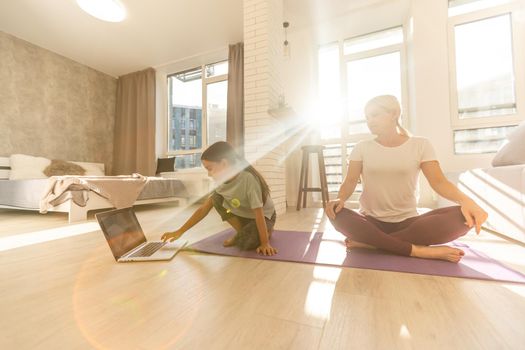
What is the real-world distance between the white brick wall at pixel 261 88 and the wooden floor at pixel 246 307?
1.57 m

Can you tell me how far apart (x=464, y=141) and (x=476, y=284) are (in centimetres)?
290

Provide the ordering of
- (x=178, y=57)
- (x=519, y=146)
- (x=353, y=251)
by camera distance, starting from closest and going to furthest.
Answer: (x=353, y=251)
(x=519, y=146)
(x=178, y=57)

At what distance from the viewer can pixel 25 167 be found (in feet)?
11.7

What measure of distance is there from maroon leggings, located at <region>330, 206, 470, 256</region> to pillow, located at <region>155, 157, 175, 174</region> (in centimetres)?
408

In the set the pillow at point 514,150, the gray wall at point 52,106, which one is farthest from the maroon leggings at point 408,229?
the gray wall at point 52,106

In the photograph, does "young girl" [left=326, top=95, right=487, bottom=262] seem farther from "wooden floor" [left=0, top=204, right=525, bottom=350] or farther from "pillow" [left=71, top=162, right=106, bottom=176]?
"pillow" [left=71, top=162, right=106, bottom=176]

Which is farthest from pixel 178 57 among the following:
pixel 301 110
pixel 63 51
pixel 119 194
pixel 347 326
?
pixel 347 326

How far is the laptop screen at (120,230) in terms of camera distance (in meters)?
1.10

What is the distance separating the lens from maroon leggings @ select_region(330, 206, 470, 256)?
1.03 meters

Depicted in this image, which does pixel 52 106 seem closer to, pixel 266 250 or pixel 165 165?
Answer: pixel 165 165

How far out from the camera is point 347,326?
1.94ft

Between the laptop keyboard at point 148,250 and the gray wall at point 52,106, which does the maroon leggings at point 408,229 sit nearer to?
the laptop keyboard at point 148,250

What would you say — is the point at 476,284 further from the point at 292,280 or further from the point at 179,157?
the point at 179,157

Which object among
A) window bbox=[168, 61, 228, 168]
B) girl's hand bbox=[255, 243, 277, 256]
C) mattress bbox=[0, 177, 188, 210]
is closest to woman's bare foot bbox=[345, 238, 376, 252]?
girl's hand bbox=[255, 243, 277, 256]
